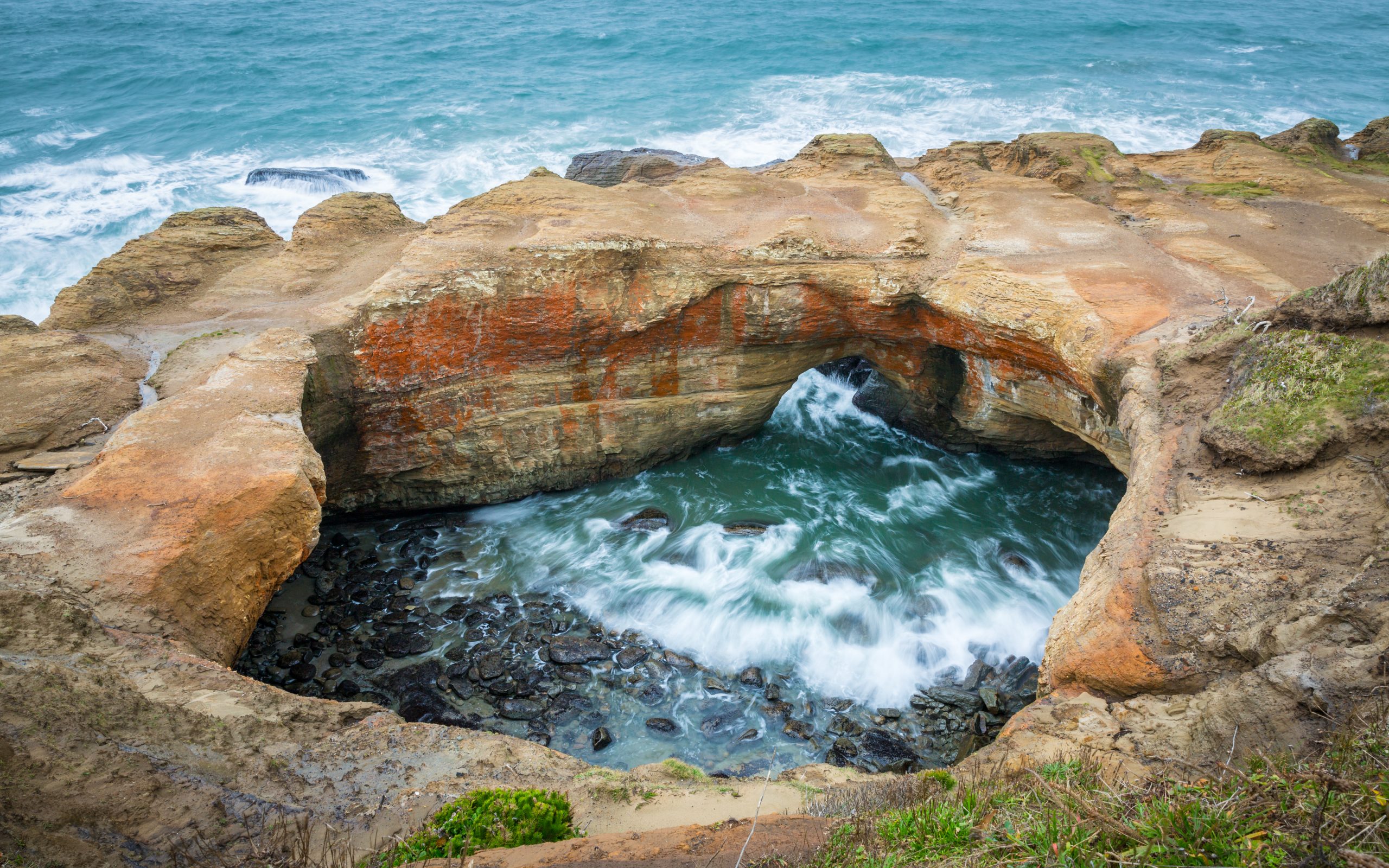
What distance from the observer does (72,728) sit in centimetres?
422

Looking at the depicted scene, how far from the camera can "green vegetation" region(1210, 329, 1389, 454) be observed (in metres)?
5.86

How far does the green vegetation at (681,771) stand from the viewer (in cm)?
543

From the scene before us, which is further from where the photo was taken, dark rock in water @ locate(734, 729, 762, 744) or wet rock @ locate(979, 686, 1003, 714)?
wet rock @ locate(979, 686, 1003, 714)

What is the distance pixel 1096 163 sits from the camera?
13.1m

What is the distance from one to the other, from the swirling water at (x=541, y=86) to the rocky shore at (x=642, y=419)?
13.0 m

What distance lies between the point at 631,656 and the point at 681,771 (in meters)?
3.24

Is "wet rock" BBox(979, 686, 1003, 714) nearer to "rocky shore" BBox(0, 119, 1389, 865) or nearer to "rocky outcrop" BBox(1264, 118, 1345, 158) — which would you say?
"rocky shore" BBox(0, 119, 1389, 865)

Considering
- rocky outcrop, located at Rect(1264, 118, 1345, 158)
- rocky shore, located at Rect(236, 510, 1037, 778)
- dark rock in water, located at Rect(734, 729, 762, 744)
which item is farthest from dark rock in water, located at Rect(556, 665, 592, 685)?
rocky outcrop, located at Rect(1264, 118, 1345, 158)

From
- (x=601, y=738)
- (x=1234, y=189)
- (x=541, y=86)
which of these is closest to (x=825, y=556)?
(x=601, y=738)

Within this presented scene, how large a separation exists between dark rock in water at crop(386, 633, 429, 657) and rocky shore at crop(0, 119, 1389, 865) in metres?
0.06

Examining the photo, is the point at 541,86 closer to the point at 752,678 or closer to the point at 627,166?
the point at 627,166

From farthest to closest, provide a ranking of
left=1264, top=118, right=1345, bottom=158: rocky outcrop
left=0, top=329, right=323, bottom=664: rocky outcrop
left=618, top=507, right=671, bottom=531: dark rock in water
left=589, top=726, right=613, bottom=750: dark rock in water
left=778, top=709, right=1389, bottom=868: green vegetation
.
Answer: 1. left=1264, top=118, right=1345, bottom=158: rocky outcrop
2. left=618, top=507, right=671, bottom=531: dark rock in water
3. left=589, top=726, right=613, bottom=750: dark rock in water
4. left=0, top=329, right=323, bottom=664: rocky outcrop
5. left=778, top=709, right=1389, bottom=868: green vegetation

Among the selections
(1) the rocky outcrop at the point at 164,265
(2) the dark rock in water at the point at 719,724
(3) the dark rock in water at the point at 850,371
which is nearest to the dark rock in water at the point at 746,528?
(2) the dark rock in water at the point at 719,724

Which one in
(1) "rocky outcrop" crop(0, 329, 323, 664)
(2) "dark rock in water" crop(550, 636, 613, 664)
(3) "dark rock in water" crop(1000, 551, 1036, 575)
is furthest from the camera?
(3) "dark rock in water" crop(1000, 551, 1036, 575)
